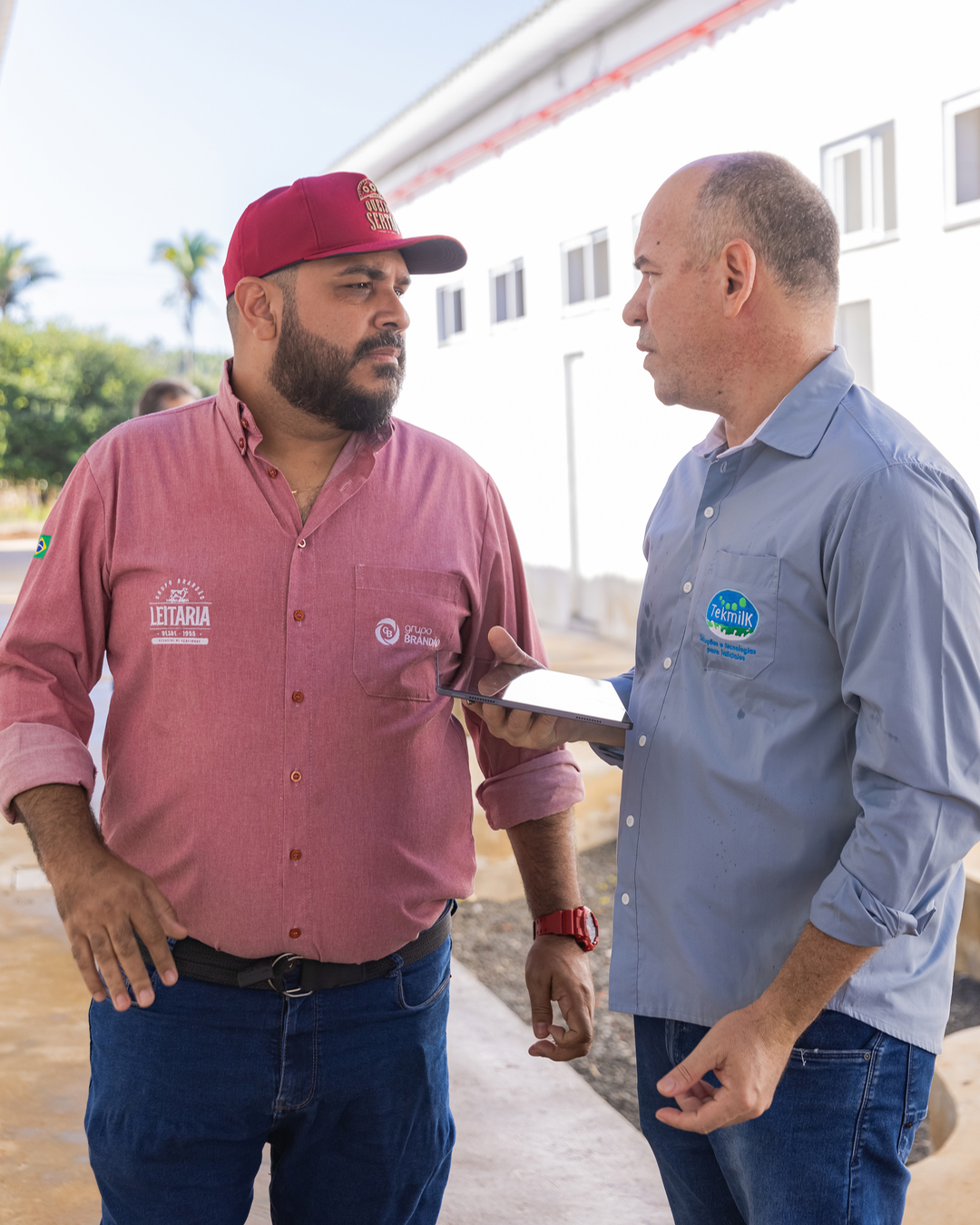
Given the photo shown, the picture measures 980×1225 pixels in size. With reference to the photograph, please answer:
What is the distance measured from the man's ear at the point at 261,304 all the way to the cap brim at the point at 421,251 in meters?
0.10

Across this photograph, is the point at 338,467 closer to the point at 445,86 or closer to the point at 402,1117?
the point at 402,1117

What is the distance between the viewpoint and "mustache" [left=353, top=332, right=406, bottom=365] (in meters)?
2.12

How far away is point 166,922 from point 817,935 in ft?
3.15

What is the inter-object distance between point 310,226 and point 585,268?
36.0 feet

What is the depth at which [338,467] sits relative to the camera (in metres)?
2.11

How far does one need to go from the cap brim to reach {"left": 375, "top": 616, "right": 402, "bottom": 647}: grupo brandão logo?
673 millimetres

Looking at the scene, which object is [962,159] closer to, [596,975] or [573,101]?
[573,101]

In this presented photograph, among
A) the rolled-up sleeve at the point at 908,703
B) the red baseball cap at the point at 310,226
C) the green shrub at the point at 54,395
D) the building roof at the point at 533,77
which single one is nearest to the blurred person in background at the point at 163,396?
the red baseball cap at the point at 310,226

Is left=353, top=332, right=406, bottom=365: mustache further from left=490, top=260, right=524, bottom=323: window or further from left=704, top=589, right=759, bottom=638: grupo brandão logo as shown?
left=490, top=260, right=524, bottom=323: window

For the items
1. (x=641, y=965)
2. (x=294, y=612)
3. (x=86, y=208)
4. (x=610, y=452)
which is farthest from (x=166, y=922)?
(x=86, y=208)

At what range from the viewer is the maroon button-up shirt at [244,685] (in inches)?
76.3

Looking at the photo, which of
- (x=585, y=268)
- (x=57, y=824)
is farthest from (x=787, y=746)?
(x=585, y=268)

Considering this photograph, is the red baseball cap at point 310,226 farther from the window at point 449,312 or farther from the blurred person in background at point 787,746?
the window at point 449,312

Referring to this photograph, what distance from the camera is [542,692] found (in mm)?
1835
